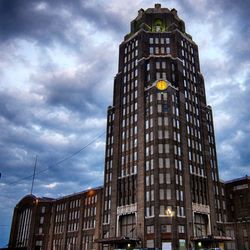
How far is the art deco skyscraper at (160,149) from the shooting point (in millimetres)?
83875

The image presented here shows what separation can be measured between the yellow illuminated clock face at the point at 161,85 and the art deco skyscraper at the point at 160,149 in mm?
294

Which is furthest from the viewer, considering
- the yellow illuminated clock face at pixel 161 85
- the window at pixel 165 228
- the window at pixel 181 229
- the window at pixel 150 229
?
the yellow illuminated clock face at pixel 161 85

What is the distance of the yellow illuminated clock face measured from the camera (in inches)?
3863

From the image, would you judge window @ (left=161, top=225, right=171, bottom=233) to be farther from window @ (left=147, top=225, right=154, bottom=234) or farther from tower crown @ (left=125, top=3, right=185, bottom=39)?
tower crown @ (left=125, top=3, right=185, bottom=39)

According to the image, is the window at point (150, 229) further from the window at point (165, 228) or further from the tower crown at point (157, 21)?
the tower crown at point (157, 21)

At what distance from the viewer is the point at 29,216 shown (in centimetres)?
14100

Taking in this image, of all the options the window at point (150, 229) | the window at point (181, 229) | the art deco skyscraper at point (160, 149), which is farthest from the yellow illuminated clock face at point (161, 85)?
the window at point (150, 229)

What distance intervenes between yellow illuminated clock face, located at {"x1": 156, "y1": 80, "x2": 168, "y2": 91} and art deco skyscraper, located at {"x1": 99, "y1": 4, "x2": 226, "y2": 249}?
11.6 inches

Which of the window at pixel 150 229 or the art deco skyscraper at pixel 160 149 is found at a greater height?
the art deco skyscraper at pixel 160 149

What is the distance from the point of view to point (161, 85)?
323 feet

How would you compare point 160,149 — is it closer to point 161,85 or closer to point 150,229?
point 161,85

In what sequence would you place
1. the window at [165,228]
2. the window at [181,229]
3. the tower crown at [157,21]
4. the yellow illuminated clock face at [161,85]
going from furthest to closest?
the tower crown at [157,21] < the yellow illuminated clock face at [161,85] < the window at [181,229] < the window at [165,228]

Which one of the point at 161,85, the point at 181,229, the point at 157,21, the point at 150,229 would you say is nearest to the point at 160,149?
the point at 161,85

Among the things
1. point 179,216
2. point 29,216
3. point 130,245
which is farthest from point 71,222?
point 179,216
